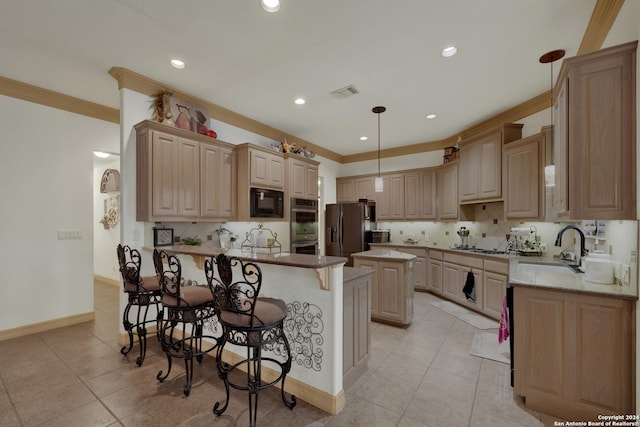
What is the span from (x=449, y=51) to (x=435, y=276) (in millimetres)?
3662

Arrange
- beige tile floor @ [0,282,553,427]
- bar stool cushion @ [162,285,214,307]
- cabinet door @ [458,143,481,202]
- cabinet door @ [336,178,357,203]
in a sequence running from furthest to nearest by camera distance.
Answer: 1. cabinet door @ [336,178,357,203]
2. cabinet door @ [458,143,481,202]
3. bar stool cushion @ [162,285,214,307]
4. beige tile floor @ [0,282,553,427]

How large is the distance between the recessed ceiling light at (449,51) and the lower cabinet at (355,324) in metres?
2.24

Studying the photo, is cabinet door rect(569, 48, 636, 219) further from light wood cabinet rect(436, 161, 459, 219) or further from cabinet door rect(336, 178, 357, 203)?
cabinet door rect(336, 178, 357, 203)

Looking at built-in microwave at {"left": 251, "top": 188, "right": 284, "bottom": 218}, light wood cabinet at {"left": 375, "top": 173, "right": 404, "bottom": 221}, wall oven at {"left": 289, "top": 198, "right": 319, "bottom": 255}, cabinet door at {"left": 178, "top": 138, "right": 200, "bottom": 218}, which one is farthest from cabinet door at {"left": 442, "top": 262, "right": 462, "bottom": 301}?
cabinet door at {"left": 178, "top": 138, "right": 200, "bottom": 218}

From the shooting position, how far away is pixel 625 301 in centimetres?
171

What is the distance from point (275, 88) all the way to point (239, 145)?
102cm

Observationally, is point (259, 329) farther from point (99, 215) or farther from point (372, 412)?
point (99, 215)

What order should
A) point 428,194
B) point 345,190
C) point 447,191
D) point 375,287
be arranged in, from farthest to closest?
point 345,190
point 428,194
point 447,191
point 375,287

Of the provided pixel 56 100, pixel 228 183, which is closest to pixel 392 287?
pixel 228 183

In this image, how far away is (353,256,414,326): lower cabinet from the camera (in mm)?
3471

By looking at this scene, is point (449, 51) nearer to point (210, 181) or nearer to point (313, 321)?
point (313, 321)

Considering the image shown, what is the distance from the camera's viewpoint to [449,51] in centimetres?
268

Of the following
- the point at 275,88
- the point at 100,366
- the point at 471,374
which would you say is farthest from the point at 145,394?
the point at 275,88

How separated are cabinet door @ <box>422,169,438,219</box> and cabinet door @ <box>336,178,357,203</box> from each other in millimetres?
1549
